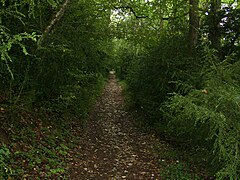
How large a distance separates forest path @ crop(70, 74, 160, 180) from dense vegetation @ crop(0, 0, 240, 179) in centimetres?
44

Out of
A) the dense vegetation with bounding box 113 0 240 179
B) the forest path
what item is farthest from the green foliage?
the dense vegetation with bounding box 113 0 240 179

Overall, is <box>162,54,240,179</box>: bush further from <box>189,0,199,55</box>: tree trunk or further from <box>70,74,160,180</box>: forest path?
<box>189,0,199,55</box>: tree trunk

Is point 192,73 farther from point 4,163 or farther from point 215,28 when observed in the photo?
point 4,163

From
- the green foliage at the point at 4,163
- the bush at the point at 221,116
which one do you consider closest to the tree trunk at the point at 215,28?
the bush at the point at 221,116

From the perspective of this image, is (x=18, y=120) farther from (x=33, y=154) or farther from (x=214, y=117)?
(x=214, y=117)

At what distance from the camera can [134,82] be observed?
12125 millimetres

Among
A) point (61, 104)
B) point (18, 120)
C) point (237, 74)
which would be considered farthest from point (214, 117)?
point (61, 104)

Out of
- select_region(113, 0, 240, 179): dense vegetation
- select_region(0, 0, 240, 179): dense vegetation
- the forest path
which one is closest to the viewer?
select_region(113, 0, 240, 179): dense vegetation

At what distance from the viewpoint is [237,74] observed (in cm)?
564

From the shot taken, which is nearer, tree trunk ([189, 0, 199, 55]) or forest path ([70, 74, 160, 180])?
forest path ([70, 74, 160, 180])

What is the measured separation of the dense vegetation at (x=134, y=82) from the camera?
4.77 m

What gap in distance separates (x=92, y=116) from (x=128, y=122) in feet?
4.84

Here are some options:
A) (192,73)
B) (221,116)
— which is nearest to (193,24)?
(192,73)

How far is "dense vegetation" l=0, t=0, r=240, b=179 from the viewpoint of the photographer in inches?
188
